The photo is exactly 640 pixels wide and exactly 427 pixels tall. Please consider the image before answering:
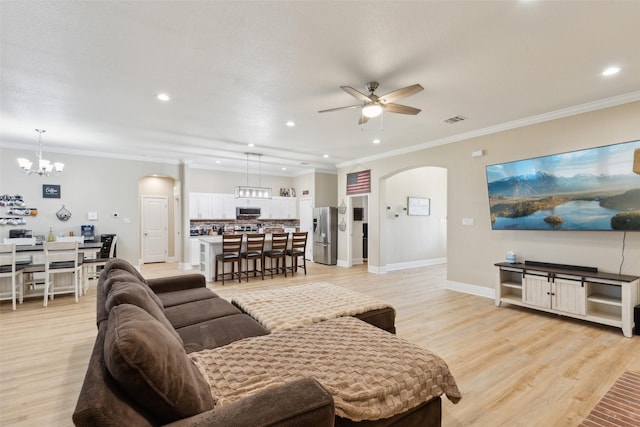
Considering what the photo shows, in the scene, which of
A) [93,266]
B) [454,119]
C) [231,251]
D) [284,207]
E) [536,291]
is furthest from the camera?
[284,207]

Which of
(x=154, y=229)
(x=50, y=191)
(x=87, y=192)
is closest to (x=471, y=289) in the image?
(x=87, y=192)

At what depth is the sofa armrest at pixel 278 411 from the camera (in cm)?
103

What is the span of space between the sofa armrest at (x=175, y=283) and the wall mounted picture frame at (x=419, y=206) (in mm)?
5935

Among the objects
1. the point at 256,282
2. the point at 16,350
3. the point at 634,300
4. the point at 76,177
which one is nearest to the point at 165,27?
the point at 16,350

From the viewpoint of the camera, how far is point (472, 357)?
2908 mm

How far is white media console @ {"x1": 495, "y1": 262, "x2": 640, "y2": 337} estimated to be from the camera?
3436 mm

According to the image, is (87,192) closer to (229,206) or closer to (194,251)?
(194,251)

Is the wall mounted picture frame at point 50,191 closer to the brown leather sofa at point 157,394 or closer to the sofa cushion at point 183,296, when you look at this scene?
the sofa cushion at point 183,296

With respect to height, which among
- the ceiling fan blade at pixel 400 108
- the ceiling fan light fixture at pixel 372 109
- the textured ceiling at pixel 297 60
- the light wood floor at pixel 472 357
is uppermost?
the textured ceiling at pixel 297 60

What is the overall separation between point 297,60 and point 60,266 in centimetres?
507

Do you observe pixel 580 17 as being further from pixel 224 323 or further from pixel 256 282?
pixel 256 282

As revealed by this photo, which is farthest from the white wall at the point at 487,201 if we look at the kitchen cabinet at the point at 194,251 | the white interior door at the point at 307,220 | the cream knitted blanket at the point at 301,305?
the kitchen cabinet at the point at 194,251

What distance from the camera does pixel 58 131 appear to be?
518cm

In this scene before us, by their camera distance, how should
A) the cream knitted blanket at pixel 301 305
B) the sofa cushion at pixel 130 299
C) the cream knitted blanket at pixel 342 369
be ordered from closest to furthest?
the cream knitted blanket at pixel 342 369 < the sofa cushion at pixel 130 299 < the cream knitted blanket at pixel 301 305
